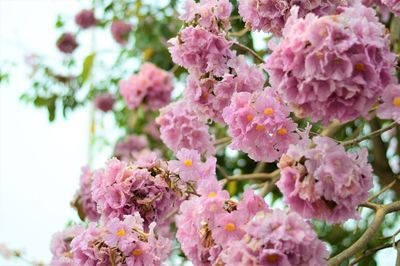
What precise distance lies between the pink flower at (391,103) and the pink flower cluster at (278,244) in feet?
0.64

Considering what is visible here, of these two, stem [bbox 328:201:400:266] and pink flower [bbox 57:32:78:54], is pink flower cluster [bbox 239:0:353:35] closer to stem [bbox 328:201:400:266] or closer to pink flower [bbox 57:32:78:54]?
stem [bbox 328:201:400:266]

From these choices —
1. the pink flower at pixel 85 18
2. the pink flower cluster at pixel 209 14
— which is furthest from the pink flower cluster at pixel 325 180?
the pink flower at pixel 85 18

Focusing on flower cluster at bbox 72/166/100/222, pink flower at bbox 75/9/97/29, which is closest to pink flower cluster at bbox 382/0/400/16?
flower cluster at bbox 72/166/100/222

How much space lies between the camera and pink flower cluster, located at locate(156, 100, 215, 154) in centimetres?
169

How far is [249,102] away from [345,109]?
0.22m

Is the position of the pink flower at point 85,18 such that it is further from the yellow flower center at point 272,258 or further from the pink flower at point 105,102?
the yellow flower center at point 272,258

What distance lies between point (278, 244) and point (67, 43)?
2240mm

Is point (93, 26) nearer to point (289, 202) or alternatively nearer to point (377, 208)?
point (377, 208)

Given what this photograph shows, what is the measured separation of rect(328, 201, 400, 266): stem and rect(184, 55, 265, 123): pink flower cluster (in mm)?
311

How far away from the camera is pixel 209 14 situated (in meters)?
1.34

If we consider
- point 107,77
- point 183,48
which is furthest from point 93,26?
point 183,48

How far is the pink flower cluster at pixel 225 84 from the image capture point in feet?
4.43

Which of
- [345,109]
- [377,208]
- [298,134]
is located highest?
[345,109]

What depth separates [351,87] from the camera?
995 mm
